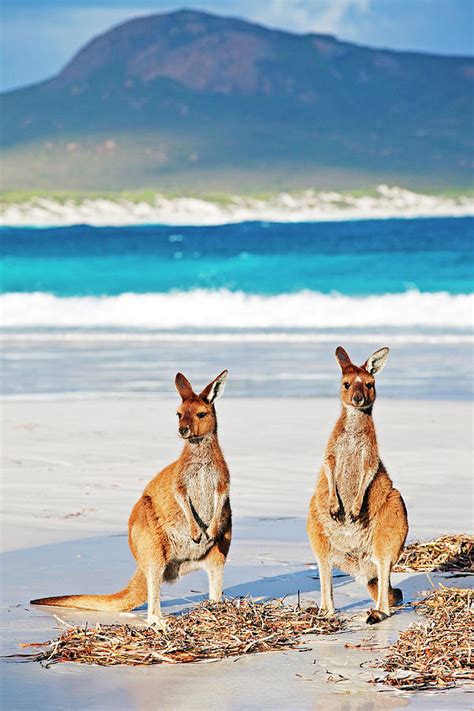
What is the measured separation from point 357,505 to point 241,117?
144624 mm

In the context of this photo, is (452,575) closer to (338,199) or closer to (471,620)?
(471,620)

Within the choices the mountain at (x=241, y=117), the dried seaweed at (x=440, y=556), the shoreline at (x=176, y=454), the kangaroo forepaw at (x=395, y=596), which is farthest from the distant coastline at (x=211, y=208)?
the kangaroo forepaw at (x=395, y=596)

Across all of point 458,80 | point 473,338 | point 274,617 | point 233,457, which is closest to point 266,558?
point 274,617

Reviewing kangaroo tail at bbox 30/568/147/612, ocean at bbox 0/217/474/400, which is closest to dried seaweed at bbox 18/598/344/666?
kangaroo tail at bbox 30/568/147/612

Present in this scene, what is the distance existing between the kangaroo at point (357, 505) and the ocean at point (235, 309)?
7.63 metres

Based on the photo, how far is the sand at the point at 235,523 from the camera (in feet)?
14.3

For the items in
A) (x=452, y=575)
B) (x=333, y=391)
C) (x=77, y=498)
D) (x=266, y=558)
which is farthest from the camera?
(x=333, y=391)

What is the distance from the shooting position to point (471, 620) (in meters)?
4.92

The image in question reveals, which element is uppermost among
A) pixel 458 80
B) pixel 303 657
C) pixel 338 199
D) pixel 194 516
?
pixel 458 80

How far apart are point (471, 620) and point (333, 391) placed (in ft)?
27.3

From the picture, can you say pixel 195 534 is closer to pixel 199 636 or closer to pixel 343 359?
pixel 199 636

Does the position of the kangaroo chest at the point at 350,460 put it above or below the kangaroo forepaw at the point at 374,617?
above

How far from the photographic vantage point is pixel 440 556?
20.1 ft

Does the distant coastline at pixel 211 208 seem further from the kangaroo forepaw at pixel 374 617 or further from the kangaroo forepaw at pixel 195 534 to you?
the kangaroo forepaw at pixel 195 534
